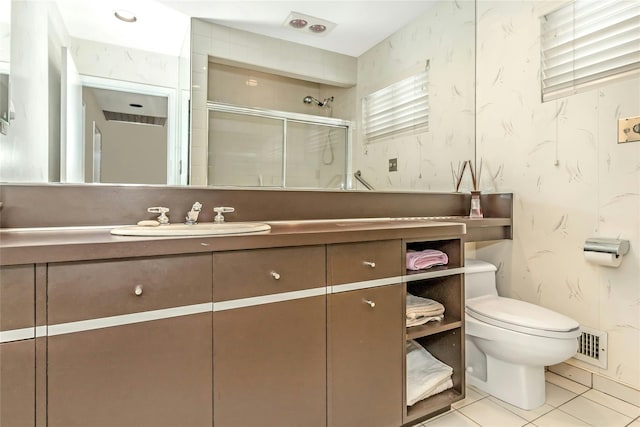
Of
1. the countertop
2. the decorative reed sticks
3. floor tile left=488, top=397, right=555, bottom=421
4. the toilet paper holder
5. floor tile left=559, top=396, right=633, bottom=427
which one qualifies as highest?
the decorative reed sticks

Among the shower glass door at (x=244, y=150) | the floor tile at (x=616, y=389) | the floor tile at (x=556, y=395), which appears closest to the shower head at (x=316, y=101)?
the shower glass door at (x=244, y=150)

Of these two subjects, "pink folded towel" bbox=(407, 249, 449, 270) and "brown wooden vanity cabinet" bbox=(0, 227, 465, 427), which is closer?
"brown wooden vanity cabinet" bbox=(0, 227, 465, 427)

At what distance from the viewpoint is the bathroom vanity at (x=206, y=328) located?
79 cm

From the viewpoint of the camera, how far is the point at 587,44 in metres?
1.76

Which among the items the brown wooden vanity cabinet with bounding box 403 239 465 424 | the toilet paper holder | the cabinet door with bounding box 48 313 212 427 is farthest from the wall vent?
the cabinet door with bounding box 48 313 212 427

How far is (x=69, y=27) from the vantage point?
133 centimetres

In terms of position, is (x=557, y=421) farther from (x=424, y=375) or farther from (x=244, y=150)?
(x=244, y=150)

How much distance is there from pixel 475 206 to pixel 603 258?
2.45 ft

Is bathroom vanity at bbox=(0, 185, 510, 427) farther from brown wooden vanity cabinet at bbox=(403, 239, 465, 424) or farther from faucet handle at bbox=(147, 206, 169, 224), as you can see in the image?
faucet handle at bbox=(147, 206, 169, 224)

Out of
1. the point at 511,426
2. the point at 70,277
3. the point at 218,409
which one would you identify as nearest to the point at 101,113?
the point at 70,277

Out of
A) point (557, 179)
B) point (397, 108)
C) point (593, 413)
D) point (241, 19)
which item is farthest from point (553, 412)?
point (241, 19)

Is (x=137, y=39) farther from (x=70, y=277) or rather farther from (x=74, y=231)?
(x=70, y=277)

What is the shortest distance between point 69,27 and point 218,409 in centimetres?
157

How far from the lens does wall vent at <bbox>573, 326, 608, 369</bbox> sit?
5.56ft
